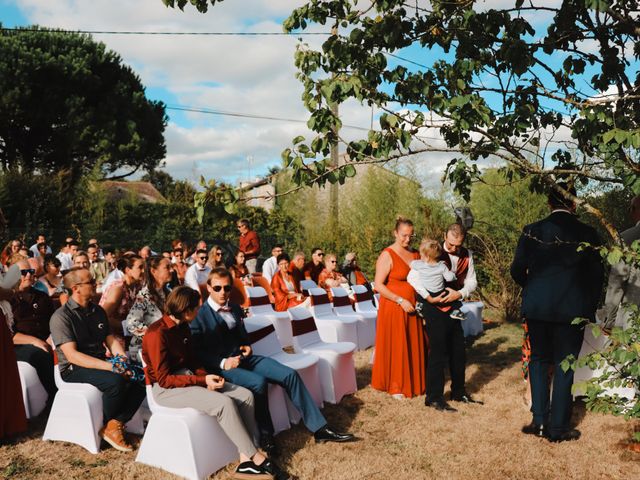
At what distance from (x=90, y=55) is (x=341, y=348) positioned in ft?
79.5

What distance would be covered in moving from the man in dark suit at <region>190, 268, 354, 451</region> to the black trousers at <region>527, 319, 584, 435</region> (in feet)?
4.90

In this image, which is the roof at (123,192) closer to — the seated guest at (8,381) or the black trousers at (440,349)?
the seated guest at (8,381)

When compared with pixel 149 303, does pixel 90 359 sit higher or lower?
lower

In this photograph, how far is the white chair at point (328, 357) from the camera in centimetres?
562

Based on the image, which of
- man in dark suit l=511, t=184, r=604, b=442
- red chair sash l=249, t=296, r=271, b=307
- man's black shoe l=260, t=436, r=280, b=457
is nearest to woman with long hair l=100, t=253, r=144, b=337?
red chair sash l=249, t=296, r=271, b=307

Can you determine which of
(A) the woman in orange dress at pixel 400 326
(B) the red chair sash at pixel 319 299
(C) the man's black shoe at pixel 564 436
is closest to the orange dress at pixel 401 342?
(A) the woman in orange dress at pixel 400 326

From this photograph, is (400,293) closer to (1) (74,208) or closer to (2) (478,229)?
(2) (478,229)

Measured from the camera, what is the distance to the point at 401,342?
18.9ft

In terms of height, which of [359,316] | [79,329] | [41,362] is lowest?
[359,316]

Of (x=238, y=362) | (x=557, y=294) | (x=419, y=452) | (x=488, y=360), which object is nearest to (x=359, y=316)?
(x=488, y=360)

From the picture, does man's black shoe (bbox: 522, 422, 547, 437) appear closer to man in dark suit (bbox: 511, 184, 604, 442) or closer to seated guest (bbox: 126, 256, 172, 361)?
man in dark suit (bbox: 511, 184, 604, 442)

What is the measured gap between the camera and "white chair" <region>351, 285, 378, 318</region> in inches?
346

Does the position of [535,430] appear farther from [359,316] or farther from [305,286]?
[305,286]

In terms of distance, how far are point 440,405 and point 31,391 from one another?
11.7 ft
